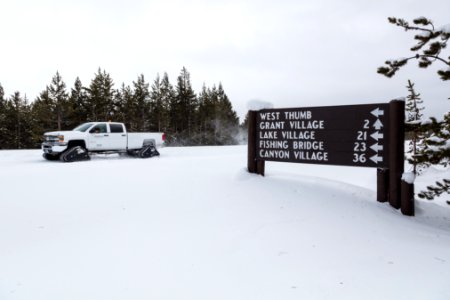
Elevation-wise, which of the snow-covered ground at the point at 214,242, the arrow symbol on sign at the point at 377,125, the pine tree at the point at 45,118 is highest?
the pine tree at the point at 45,118

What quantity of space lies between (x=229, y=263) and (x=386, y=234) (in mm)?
2505

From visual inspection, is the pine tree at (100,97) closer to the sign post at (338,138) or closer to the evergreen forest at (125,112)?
the evergreen forest at (125,112)

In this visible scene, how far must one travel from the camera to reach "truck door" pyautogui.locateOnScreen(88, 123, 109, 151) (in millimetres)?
13382

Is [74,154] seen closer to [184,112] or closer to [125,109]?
[125,109]

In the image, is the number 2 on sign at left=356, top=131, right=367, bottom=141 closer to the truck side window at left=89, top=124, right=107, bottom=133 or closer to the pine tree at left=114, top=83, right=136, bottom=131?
the truck side window at left=89, top=124, right=107, bottom=133

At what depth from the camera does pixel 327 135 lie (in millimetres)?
6543

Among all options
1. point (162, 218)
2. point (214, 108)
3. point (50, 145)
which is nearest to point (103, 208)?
point (162, 218)

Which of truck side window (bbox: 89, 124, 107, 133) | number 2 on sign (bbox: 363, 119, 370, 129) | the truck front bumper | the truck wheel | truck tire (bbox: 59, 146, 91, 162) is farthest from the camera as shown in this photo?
truck side window (bbox: 89, 124, 107, 133)

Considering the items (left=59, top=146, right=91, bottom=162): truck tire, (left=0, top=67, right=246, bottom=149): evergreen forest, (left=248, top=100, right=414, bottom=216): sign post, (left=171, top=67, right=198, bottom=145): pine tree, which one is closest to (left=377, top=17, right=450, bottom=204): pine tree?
(left=248, top=100, right=414, bottom=216): sign post

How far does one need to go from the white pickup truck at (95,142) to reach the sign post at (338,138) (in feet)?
27.5

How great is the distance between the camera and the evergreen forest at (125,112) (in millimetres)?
38938

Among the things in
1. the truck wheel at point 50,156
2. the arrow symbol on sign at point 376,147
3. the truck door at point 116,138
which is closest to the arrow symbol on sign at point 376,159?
the arrow symbol on sign at point 376,147

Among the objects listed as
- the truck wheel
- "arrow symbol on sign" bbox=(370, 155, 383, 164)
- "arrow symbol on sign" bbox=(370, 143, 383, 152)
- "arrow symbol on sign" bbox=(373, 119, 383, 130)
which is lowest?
the truck wheel

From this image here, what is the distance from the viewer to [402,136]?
5.77m
